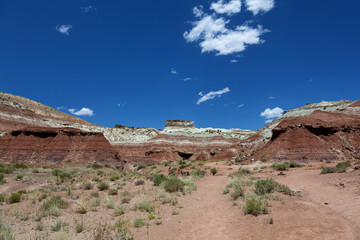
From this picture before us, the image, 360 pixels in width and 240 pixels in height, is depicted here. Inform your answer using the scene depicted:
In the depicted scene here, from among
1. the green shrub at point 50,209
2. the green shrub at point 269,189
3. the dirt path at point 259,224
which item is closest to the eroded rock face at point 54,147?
the green shrub at point 50,209

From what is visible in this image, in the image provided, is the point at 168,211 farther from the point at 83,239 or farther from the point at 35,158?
the point at 35,158

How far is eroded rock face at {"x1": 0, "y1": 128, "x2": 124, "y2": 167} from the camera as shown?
35.2 m

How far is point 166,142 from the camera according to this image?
64812mm

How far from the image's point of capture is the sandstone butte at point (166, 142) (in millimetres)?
29105

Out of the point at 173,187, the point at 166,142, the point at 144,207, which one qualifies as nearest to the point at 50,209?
the point at 144,207

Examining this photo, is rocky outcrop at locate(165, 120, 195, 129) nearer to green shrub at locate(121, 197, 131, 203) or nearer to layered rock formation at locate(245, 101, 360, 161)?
layered rock formation at locate(245, 101, 360, 161)

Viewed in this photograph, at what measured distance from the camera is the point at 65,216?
26.7 ft

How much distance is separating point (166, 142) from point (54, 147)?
33102 millimetres

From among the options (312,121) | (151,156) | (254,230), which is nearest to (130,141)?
(151,156)

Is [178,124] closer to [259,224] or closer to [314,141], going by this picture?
[314,141]

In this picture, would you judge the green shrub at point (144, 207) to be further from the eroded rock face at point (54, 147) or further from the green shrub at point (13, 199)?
the eroded rock face at point (54, 147)

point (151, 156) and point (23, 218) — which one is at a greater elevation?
point (151, 156)

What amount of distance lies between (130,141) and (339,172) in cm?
5554

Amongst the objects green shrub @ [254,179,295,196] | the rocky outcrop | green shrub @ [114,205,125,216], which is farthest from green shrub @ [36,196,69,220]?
the rocky outcrop
